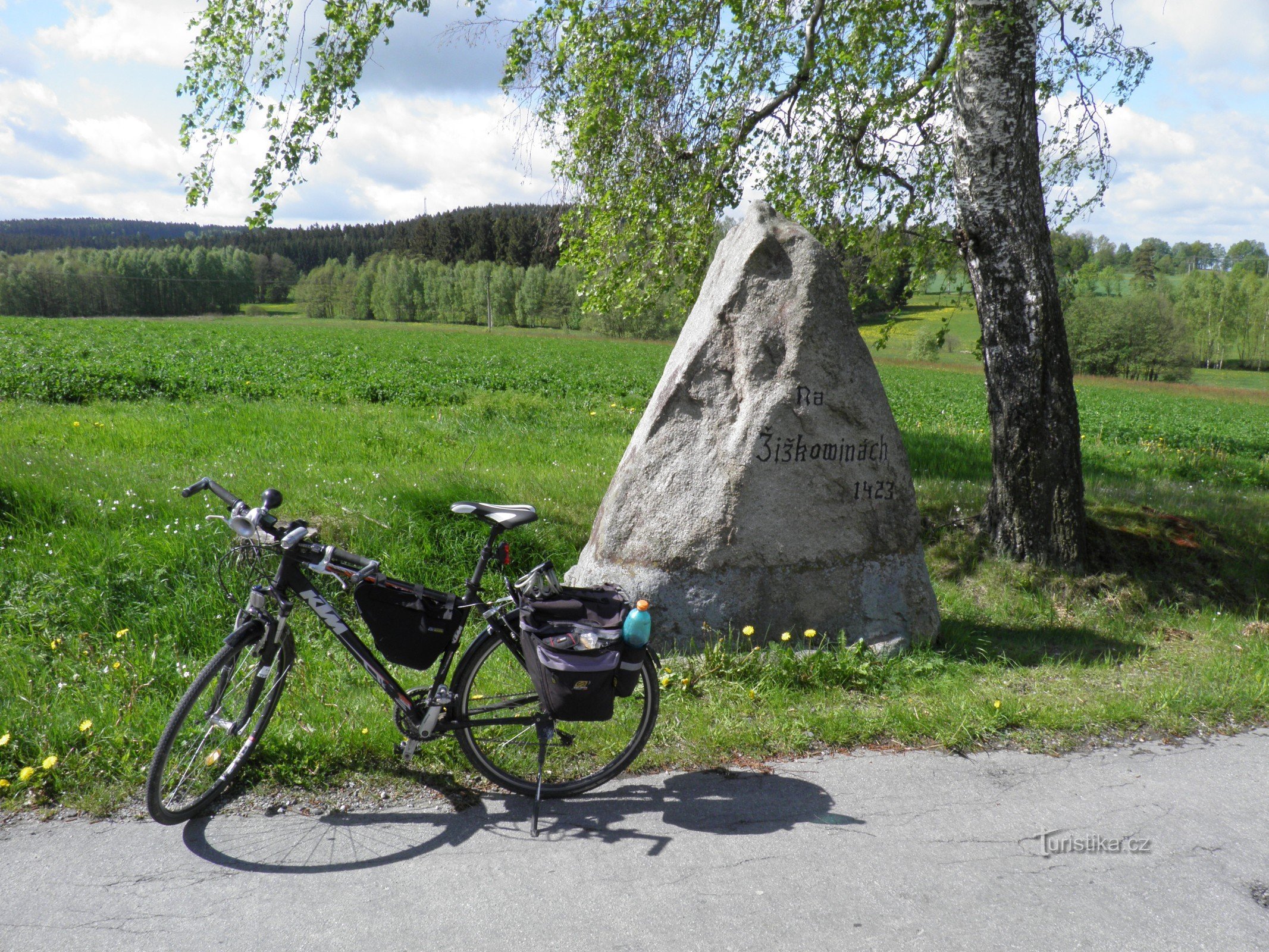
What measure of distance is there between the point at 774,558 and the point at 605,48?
5.55 meters

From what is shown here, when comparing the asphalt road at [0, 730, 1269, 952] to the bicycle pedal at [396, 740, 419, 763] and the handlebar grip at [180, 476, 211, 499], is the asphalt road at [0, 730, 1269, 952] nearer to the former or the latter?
the bicycle pedal at [396, 740, 419, 763]

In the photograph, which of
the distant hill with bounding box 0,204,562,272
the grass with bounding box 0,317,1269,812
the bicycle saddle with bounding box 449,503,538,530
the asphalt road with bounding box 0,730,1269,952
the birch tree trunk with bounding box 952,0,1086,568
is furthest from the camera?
the distant hill with bounding box 0,204,562,272

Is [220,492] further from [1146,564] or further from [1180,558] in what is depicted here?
[1180,558]

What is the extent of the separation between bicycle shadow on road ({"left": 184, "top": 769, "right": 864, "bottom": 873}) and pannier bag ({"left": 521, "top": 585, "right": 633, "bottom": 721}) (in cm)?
44

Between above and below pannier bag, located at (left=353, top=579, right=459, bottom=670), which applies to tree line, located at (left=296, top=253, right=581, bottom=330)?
above

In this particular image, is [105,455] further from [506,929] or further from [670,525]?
[506,929]

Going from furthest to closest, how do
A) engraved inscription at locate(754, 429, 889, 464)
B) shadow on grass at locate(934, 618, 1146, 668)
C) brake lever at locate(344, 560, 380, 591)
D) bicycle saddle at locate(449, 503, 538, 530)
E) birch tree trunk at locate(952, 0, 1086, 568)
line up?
birch tree trunk at locate(952, 0, 1086, 568), shadow on grass at locate(934, 618, 1146, 668), engraved inscription at locate(754, 429, 889, 464), bicycle saddle at locate(449, 503, 538, 530), brake lever at locate(344, 560, 380, 591)

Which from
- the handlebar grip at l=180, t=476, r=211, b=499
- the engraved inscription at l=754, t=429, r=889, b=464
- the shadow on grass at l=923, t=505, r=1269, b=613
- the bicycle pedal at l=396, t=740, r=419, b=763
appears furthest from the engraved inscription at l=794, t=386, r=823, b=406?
the handlebar grip at l=180, t=476, r=211, b=499

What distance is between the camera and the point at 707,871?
9.73 ft

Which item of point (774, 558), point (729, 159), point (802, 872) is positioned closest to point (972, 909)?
point (802, 872)

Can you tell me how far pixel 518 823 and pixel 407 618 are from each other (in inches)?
38.9

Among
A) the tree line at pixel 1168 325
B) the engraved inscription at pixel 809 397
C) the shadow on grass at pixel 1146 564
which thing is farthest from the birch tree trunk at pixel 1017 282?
the tree line at pixel 1168 325

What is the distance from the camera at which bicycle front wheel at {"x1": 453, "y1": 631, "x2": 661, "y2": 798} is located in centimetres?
354

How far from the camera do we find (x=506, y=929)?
103 inches
